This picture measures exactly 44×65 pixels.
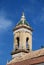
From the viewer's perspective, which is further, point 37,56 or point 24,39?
point 24,39

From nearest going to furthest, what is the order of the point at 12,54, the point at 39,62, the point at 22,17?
the point at 39,62, the point at 12,54, the point at 22,17

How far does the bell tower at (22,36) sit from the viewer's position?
38125 mm

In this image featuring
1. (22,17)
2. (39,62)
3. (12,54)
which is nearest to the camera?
(39,62)

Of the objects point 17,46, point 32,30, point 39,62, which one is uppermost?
point 32,30

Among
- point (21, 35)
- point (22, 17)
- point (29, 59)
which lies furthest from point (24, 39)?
point (29, 59)

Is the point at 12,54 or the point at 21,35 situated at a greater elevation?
the point at 21,35

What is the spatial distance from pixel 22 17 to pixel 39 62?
514 inches

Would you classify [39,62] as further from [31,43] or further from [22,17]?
[22,17]

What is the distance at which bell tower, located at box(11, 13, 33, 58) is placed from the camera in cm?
3812

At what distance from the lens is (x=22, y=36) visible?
38.9 m

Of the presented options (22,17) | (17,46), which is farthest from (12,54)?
(22,17)

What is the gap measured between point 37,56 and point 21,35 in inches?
363

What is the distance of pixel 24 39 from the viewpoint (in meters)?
38.8

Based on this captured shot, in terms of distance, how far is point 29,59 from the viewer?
31.4 m
